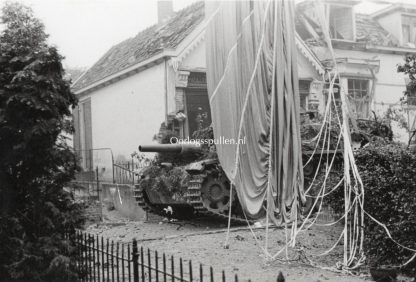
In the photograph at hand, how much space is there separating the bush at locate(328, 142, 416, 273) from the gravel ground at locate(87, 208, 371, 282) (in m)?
0.49

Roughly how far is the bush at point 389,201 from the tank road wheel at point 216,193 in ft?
17.5

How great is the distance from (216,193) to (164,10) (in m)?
10.7

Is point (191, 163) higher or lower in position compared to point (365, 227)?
higher

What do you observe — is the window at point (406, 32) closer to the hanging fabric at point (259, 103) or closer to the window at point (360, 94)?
the window at point (360, 94)

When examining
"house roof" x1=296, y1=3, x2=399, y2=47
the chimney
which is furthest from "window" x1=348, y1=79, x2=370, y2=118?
the chimney

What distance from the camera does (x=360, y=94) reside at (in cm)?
2241

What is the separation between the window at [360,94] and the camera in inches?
867

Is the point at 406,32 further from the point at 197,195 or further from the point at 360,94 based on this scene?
the point at 197,195

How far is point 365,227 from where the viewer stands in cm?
822

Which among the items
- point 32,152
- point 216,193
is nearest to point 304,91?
point 216,193

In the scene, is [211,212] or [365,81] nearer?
[211,212]

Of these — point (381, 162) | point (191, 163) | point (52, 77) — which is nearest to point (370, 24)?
point (191, 163)

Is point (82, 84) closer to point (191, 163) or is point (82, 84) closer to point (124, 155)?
point (124, 155)

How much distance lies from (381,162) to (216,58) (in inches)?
119
